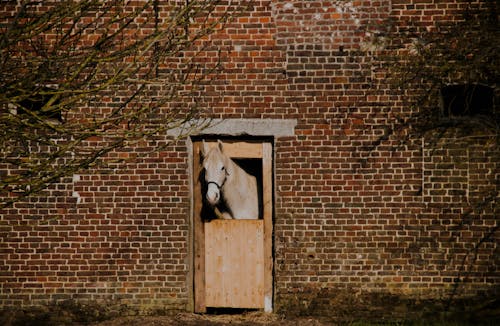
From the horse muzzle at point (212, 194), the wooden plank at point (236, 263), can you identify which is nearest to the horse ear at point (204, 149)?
the horse muzzle at point (212, 194)

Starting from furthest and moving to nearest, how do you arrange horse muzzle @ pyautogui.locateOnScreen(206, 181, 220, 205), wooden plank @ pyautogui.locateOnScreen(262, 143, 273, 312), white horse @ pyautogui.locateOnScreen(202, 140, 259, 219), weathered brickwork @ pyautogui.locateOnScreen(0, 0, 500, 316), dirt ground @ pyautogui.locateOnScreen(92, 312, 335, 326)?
1. wooden plank @ pyautogui.locateOnScreen(262, 143, 273, 312)
2. weathered brickwork @ pyautogui.locateOnScreen(0, 0, 500, 316)
3. dirt ground @ pyautogui.locateOnScreen(92, 312, 335, 326)
4. white horse @ pyautogui.locateOnScreen(202, 140, 259, 219)
5. horse muzzle @ pyautogui.locateOnScreen(206, 181, 220, 205)

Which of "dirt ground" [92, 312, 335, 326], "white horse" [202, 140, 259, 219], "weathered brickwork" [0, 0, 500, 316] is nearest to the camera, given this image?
"white horse" [202, 140, 259, 219]

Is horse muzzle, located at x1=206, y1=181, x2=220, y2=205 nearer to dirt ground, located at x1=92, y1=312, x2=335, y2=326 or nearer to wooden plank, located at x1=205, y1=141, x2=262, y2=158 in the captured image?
wooden plank, located at x1=205, y1=141, x2=262, y2=158

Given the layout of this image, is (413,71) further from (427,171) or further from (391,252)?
(391,252)

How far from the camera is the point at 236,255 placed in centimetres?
894

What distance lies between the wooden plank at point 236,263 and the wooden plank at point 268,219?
0.06m

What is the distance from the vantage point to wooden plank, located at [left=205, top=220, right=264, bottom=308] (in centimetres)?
892

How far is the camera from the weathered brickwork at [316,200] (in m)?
8.66

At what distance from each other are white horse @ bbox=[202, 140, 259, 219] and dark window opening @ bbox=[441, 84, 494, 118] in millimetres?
3153

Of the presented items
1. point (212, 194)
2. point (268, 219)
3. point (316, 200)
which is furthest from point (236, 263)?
point (316, 200)

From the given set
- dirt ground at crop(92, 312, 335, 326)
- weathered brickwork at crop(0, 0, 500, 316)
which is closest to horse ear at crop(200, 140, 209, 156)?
weathered brickwork at crop(0, 0, 500, 316)

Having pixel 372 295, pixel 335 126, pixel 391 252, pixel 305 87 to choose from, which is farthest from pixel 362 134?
pixel 372 295

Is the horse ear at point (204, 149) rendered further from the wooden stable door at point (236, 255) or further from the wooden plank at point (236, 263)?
the wooden plank at point (236, 263)

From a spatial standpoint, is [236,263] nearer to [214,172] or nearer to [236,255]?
[236,255]
